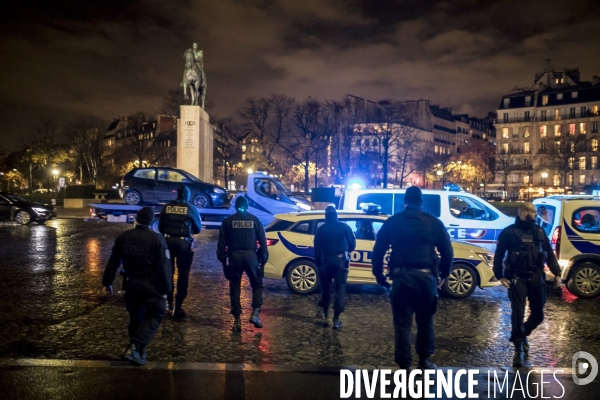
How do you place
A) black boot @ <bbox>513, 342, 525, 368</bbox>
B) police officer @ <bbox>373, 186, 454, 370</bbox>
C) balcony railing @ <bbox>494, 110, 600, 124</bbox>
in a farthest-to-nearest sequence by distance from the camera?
balcony railing @ <bbox>494, 110, 600, 124</bbox>
black boot @ <bbox>513, 342, 525, 368</bbox>
police officer @ <bbox>373, 186, 454, 370</bbox>

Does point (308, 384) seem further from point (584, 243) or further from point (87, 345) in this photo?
point (584, 243)

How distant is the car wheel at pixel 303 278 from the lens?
933cm

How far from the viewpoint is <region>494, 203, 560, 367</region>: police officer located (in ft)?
19.1

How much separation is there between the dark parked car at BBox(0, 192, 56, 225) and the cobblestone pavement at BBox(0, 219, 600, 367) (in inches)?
575

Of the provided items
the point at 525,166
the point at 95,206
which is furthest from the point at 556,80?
the point at 95,206

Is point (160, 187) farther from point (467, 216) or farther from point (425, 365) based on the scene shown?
point (425, 365)

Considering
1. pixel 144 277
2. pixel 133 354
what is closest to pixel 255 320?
pixel 133 354

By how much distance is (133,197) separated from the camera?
18516 mm

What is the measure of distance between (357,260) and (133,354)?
4744mm

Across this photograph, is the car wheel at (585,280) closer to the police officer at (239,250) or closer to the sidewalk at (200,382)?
the sidewalk at (200,382)

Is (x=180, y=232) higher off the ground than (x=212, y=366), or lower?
higher

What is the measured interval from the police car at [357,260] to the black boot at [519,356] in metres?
3.16

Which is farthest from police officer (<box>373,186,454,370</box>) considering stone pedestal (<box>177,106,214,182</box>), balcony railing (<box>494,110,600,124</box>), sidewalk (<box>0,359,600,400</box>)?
balcony railing (<box>494,110,600,124</box>)

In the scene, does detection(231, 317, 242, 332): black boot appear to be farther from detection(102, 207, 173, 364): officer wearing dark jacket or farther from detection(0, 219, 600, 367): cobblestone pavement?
detection(102, 207, 173, 364): officer wearing dark jacket
